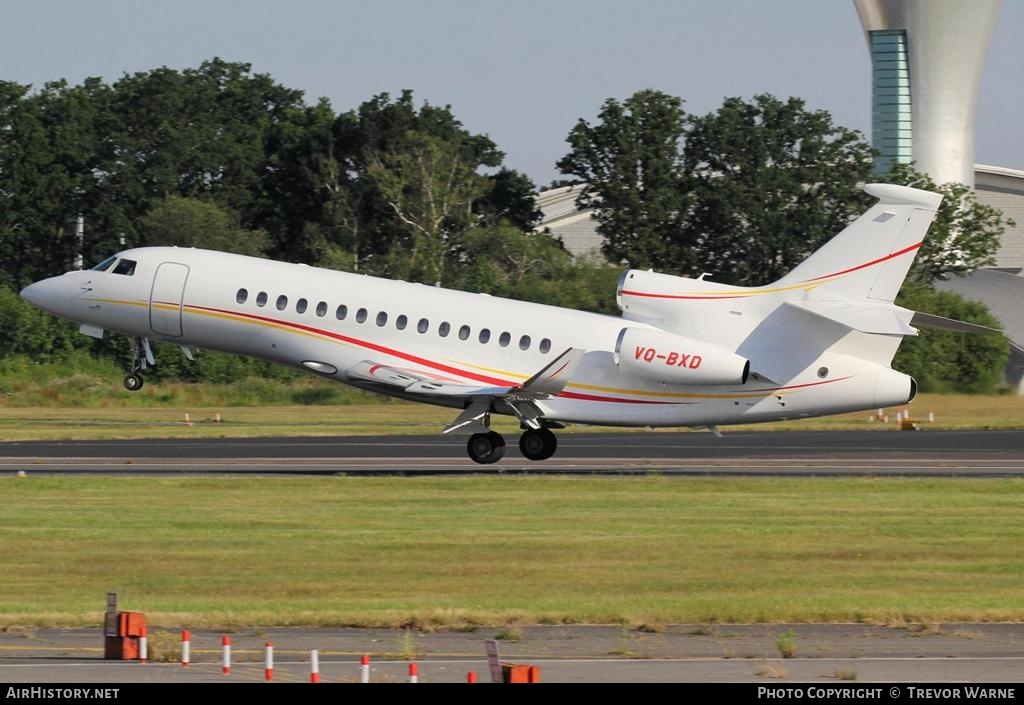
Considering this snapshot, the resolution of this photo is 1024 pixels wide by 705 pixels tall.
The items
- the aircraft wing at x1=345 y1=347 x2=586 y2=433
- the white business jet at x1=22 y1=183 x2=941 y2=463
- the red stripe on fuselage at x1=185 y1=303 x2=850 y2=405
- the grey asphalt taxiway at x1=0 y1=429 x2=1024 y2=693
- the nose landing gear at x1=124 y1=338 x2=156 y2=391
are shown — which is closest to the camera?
the grey asphalt taxiway at x1=0 y1=429 x2=1024 y2=693

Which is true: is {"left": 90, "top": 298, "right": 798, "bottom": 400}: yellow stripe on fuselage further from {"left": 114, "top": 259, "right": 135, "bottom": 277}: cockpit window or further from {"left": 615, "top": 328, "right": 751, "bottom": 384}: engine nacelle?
{"left": 114, "top": 259, "right": 135, "bottom": 277}: cockpit window

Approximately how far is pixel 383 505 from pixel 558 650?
42.0 ft

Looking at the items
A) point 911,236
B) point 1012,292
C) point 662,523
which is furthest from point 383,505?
point 1012,292

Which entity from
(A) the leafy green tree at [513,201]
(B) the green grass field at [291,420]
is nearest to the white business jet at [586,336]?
(B) the green grass field at [291,420]

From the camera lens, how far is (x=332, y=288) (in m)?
34.2

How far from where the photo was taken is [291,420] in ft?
171

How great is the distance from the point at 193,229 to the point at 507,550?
2267 inches

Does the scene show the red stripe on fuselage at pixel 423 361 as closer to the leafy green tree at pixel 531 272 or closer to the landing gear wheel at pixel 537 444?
the landing gear wheel at pixel 537 444

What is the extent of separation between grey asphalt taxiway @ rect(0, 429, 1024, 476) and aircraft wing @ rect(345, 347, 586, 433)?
4.27ft

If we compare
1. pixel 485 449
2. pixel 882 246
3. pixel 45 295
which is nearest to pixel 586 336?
pixel 485 449

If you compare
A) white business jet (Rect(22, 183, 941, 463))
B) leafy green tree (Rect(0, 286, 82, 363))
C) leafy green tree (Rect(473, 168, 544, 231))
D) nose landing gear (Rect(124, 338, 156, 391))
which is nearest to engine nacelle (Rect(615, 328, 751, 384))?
white business jet (Rect(22, 183, 941, 463))

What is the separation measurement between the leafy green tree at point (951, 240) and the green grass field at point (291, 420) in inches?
978

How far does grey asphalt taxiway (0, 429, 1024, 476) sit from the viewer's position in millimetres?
34875

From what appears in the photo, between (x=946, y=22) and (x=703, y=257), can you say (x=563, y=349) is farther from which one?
(x=946, y=22)
